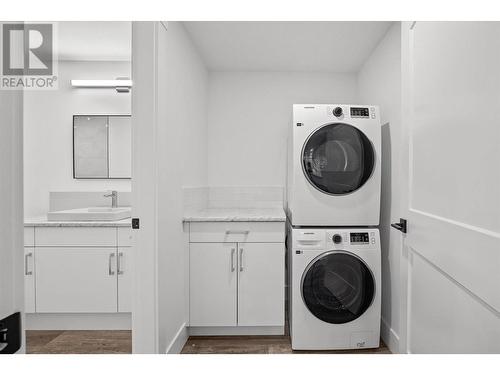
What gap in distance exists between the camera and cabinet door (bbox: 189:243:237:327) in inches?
91.7

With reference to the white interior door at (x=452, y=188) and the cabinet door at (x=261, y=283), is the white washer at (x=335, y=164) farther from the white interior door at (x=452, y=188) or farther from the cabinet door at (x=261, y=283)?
the white interior door at (x=452, y=188)

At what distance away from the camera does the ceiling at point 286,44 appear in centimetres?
223

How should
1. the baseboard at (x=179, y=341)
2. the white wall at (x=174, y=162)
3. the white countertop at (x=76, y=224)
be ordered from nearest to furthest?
the white wall at (x=174, y=162) < the baseboard at (x=179, y=341) < the white countertop at (x=76, y=224)

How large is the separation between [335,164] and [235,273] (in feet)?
3.42

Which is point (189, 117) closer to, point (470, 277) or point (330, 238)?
point (330, 238)

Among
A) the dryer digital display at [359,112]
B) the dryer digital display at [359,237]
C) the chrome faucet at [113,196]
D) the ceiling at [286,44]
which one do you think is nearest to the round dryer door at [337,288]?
the dryer digital display at [359,237]

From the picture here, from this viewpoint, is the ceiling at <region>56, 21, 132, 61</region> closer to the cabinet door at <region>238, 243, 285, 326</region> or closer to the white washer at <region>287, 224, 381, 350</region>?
the cabinet door at <region>238, 243, 285, 326</region>

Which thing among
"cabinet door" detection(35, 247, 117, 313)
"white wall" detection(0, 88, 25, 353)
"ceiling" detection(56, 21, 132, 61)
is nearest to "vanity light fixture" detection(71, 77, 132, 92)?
"ceiling" detection(56, 21, 132, 61)

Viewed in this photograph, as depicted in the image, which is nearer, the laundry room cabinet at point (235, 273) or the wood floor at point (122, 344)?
the wood floor at point (122, 344)

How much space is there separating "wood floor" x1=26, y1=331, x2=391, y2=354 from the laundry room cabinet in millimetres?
129

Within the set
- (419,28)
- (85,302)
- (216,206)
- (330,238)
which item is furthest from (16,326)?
(216,206)

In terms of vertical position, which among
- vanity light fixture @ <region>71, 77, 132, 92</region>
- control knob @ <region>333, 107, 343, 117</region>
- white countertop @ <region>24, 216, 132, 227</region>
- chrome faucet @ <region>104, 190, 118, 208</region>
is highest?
vanity light fixture @ <region>71, 77, 132, 92</region>

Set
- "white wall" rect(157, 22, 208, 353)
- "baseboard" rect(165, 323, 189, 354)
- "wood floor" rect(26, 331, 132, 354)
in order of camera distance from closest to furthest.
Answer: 1. "white wall" rect(157, 22, 208, 353)
2. "baseboard" rect(165, 323, 189, 354)
3. "wood floor" rect(26, 331, 132, 354)

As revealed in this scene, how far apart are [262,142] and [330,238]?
1.31m
